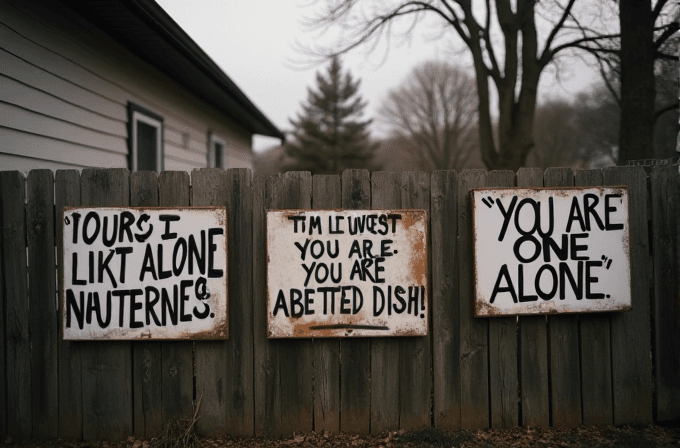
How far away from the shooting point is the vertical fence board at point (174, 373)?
3.18 meters

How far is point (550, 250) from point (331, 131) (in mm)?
32660

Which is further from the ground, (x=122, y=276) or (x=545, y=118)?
(x=545, y=118)

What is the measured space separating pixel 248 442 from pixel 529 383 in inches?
80.9

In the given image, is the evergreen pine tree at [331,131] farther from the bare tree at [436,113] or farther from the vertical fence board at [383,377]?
the vertical fence board at [383,377]

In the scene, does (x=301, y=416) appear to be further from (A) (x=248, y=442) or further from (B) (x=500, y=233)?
(B) (x=500, y=233)

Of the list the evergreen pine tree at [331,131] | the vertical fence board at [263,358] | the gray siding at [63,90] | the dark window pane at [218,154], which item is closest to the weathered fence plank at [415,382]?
the vertical fence board at [263,358]

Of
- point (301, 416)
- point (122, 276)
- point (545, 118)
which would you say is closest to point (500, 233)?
point (301, 416)

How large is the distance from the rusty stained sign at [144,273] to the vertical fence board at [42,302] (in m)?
0.15

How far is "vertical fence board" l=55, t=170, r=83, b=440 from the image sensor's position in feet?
10.3

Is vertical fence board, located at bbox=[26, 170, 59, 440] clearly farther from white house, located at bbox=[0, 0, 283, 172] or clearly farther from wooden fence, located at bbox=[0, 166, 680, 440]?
white house, located at bbox=[0, 0, 283, 172]

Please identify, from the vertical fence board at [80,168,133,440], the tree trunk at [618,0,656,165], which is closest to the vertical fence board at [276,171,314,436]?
the vertical fence board at [80,168,133,440]

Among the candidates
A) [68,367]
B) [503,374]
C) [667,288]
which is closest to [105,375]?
[68,367]

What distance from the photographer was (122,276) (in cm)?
311

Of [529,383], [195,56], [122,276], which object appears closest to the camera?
[122,276]
